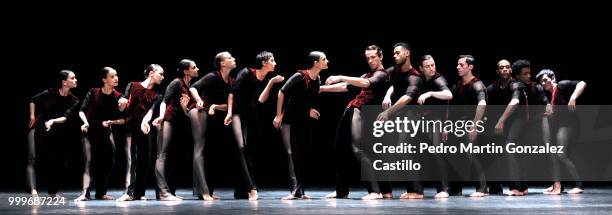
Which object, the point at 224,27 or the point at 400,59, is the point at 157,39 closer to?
the point at 224,27

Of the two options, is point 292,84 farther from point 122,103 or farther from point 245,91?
point 122,103

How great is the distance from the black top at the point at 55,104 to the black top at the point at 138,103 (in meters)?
0.91

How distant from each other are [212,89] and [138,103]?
65cm

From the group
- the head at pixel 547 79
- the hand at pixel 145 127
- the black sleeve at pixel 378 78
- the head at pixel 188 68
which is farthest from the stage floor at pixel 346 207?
the head at pixel 547 79

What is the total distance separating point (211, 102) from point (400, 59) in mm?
1546

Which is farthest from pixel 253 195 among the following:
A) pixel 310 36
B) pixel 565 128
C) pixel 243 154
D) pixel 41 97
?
pixel 310 36

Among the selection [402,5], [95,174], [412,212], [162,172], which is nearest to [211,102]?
[162,172]

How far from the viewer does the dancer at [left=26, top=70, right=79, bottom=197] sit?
756 cm

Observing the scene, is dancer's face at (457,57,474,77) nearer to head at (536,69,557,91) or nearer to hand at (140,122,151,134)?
head at (536,69,557,91)

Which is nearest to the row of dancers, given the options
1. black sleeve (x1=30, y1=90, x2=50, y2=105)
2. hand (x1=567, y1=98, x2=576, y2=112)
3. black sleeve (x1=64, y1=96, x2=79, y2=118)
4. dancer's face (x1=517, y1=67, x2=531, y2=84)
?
dancer's face (x1=517, y1=67, x2=531, y2=84)

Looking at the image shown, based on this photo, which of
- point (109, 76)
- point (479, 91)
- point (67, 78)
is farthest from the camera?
point (67, 78)

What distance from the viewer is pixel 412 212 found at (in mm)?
5047

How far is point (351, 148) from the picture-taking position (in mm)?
6676

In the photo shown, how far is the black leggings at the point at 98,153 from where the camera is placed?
7.02 meters
